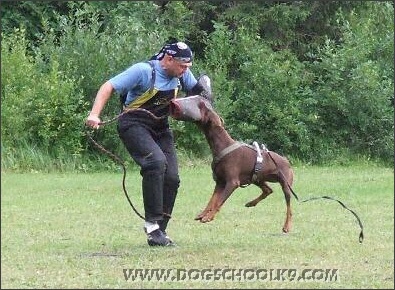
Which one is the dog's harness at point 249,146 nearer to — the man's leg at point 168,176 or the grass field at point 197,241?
the man's leg at point 168,176

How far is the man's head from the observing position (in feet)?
26.6

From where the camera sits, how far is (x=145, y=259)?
749cm

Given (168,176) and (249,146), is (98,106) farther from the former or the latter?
(249,146)

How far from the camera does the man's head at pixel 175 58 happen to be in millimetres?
8102

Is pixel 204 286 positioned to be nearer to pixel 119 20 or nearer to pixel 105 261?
pixel 105 261

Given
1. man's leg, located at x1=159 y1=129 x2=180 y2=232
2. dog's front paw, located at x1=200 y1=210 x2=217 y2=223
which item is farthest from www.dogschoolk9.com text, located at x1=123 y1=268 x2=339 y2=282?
man's leg, located at x1=159 y1=129 x2=180 y2=232

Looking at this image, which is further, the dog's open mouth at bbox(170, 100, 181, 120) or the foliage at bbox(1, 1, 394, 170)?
the foliage at bbox(1, 1, 394, 170)

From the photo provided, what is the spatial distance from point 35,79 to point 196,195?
6573 mm

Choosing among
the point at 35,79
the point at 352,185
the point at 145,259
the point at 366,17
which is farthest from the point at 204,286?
the point at 366,17

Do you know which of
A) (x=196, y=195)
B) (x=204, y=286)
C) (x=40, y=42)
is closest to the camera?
(x=204, y=286)

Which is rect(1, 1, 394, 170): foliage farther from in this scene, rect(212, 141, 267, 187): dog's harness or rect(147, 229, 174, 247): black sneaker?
rect(212, 141, 267, 187): dog's harness

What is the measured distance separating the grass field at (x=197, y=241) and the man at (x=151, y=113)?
441mm

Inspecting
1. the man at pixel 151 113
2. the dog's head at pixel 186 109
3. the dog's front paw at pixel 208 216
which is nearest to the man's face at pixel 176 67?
the man at pixel 151 113

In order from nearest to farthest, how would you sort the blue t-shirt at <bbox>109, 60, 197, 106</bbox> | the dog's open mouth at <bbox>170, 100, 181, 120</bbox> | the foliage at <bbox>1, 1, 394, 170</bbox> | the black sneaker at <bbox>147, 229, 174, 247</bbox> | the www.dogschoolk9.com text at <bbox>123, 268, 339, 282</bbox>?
the www.dogschoolk9.com text at <bbox>123, 268, 339, 282</bbox> → the dog's open mouth at <bbox>170, 100, 181, 120</bbox> → the blue t-shirt at <bbox>109, 60, 197, 106</bbox> → the black sneaker at <bbox>147, 229, 174, 247</bbox> → the foliage at <bbox>1, 1, 394, 170</bbox>
